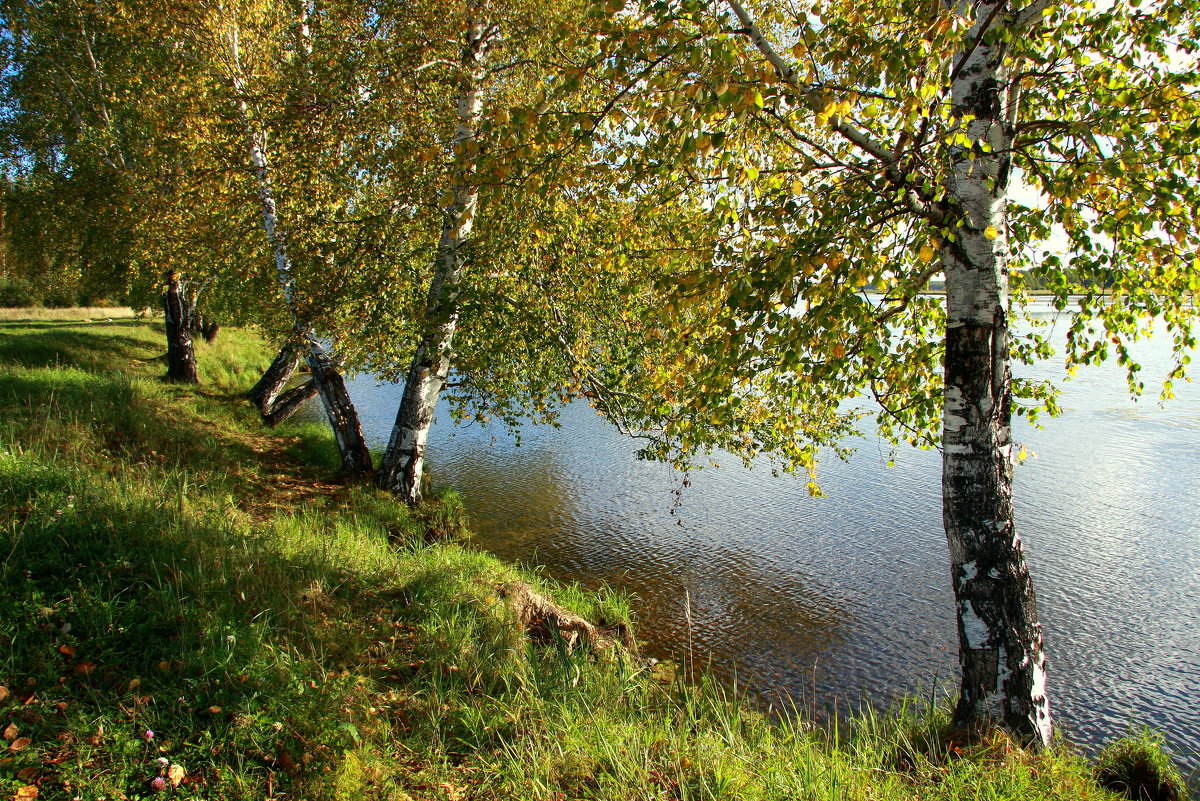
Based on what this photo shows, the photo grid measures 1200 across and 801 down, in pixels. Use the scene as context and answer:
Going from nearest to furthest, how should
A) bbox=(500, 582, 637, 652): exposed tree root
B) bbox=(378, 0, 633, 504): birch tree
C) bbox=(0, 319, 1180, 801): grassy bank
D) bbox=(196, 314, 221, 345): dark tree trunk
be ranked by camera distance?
bbox=(0, 319, 1180, 801): grassy bank
bbox=(500, 582, 637, 652): exposed tree root
bbox=(378, 0, 633, 504): birch tree
bbox=(196, 314, 221, 345): dark tree trunk

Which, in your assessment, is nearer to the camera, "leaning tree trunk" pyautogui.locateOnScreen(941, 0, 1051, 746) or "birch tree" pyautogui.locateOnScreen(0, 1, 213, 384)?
"leaning tree trunk" pyautogui.locateOnScreen(941, 0, 1051, 746)

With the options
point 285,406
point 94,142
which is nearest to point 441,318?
point 285,406

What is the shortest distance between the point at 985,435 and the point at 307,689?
4779 mm

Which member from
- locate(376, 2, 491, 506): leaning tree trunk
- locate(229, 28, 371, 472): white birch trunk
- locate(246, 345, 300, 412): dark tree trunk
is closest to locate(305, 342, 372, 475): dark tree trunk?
locate(229, 28, 371, 472): white birch trunk

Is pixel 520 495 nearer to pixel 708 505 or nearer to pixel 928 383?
pixel 708 505

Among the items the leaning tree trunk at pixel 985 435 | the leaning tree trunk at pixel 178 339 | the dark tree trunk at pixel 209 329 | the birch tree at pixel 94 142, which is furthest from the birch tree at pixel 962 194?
the dark tree trunk at pixel 209 329

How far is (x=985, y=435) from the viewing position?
15.6 ft

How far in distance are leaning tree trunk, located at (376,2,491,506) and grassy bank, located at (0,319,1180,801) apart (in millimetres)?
2975

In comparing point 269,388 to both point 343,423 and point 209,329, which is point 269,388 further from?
point 209,329

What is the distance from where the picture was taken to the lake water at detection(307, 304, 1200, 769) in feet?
26.2

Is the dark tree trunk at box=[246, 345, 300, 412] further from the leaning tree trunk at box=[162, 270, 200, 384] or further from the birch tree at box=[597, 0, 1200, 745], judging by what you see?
the birch tree at box=[597, 0, 1200, 745]

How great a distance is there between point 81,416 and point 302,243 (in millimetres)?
3345

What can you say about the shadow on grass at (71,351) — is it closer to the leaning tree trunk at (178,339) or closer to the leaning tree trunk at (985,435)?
the leaning tree trunk at (178,339)

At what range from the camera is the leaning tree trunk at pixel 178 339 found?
16.0 metres
